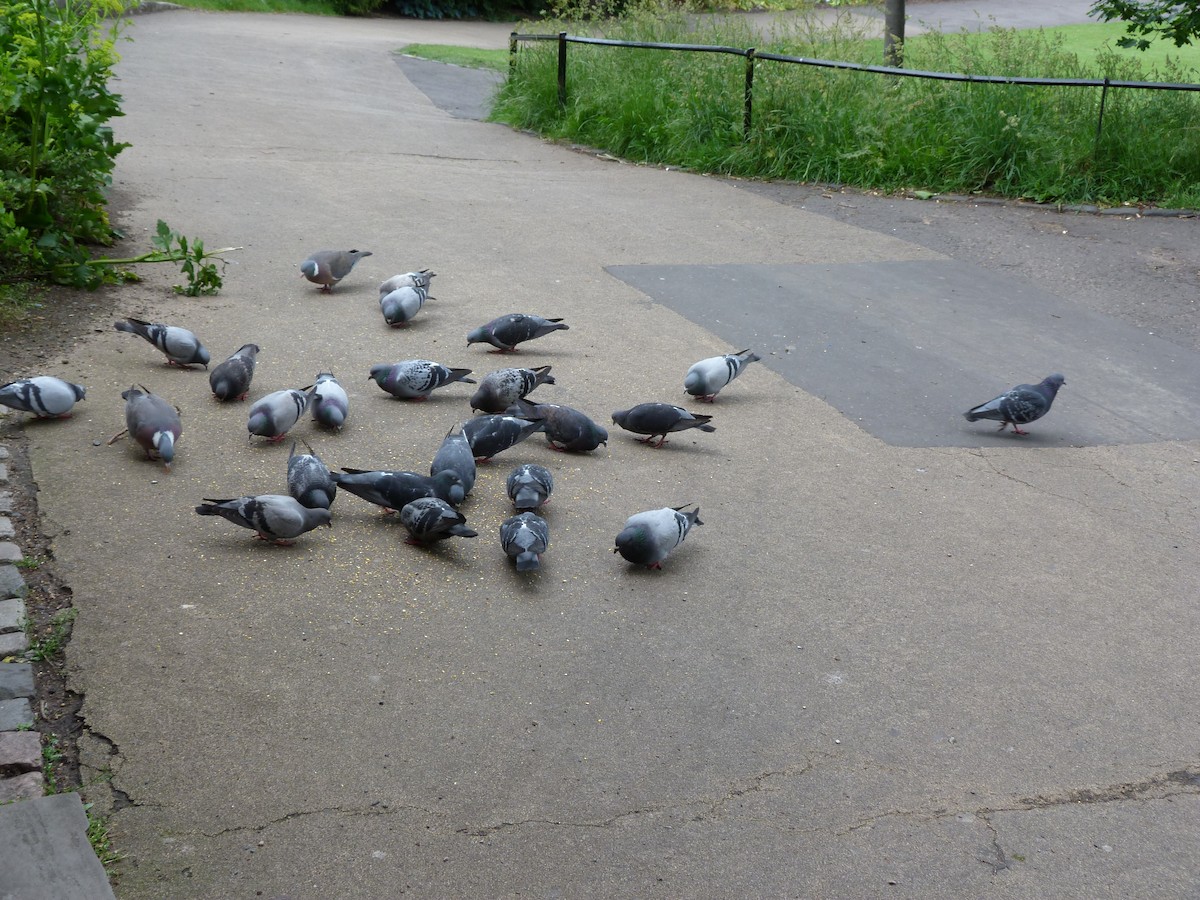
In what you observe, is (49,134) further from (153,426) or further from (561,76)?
(561,76)

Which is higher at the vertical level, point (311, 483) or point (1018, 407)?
point (311, 483)

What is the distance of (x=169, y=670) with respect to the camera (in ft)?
12.1

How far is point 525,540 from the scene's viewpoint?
4352 mm

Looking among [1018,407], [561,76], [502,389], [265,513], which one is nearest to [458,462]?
[265,513]

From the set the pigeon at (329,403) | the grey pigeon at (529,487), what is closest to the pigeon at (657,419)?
the grey pigeon at (529,487)

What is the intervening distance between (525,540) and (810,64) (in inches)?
363

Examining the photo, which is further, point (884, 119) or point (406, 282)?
point (884, 119)

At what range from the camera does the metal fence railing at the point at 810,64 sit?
10.9 metres

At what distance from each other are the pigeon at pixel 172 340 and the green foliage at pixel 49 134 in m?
1.10

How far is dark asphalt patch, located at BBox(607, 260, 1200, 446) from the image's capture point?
6.41m

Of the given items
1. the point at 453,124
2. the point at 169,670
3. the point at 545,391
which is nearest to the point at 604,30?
the point at 453,124

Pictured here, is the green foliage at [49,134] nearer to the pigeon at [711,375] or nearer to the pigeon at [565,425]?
A: the pigeon at [565,425]

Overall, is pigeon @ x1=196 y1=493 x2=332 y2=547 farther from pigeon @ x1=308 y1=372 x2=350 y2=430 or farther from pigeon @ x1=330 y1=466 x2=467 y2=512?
pigeon @ x1=308 y1=372 x2=350 y2=430

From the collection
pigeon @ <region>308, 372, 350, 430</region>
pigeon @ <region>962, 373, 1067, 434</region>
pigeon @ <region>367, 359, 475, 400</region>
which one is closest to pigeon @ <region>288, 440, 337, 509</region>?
pigeon @ <region>308, 372, 350, 430</region>
